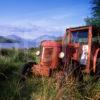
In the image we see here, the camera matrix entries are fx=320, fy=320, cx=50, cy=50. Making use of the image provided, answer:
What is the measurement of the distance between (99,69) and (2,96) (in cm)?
372

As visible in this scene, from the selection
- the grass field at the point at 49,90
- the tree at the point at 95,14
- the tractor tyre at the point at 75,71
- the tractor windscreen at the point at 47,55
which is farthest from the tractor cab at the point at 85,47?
the tree at the point at 95,14

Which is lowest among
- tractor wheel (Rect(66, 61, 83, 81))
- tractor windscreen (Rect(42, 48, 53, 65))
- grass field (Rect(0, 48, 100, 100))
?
grass field (Rect(0, 48, 100, 100))

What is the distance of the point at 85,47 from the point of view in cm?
1030

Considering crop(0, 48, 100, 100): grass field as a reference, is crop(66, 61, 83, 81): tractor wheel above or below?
above

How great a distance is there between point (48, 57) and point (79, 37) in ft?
4.14

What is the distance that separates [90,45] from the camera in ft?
33.2

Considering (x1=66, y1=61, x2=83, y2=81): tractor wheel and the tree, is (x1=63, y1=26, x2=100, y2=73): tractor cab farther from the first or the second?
the tree

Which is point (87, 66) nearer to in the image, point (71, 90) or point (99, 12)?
point (71, 90)

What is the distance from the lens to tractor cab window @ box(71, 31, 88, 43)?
10477 millimetres

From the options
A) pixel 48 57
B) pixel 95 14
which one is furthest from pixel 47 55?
pixel 95 14

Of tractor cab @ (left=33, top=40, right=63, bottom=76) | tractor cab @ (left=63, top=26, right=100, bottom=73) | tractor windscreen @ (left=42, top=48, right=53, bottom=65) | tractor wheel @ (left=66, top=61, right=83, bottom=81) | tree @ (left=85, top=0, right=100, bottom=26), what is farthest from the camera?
tree @ (left=85, top=0, right=100, bottom=26)

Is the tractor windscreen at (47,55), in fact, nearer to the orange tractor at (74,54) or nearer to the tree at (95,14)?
the orange tractor at (74,54)

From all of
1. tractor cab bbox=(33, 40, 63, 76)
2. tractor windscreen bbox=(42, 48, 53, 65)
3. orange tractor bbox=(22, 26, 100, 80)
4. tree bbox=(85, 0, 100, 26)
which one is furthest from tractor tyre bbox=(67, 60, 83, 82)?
tree bbox=(85, 0, 100, 26)

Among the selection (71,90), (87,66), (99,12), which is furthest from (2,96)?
(99,12)
